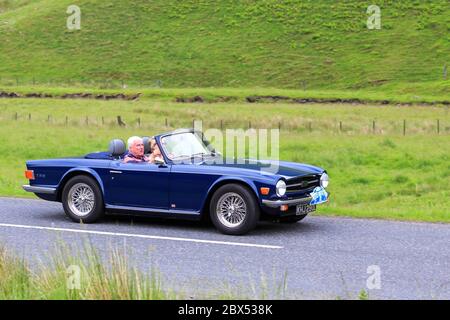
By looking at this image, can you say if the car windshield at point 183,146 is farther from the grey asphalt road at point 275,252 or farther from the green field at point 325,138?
the green field at point 325,138

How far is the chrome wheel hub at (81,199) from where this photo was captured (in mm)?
12906

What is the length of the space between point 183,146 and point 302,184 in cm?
192

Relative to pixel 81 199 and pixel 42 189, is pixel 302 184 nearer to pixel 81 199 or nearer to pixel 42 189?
pixel 81 199

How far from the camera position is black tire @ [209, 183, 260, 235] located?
11.7 meters

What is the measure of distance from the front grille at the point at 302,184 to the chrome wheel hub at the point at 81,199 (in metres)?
2.98

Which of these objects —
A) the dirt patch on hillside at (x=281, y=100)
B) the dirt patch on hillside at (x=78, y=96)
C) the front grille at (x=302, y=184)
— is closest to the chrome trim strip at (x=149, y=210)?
the front grille at (x=302, y=184)

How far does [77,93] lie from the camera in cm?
5759

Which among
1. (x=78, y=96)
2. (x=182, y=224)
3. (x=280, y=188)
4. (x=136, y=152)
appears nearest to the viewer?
(x=280, y=188)

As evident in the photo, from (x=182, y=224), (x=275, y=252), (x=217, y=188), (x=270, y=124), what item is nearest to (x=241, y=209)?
(x=217, y=188)

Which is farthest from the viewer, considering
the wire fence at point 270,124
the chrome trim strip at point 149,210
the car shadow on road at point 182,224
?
the wire fence at point 270,124

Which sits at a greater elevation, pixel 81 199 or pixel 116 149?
pixel 116 149

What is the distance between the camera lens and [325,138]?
3047 cm

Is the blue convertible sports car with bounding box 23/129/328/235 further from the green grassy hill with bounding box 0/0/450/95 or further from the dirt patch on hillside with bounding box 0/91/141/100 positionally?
the green grassy hill with bounding box 0/0/450/95

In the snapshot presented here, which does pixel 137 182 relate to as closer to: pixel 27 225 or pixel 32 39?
pixel 27 225
